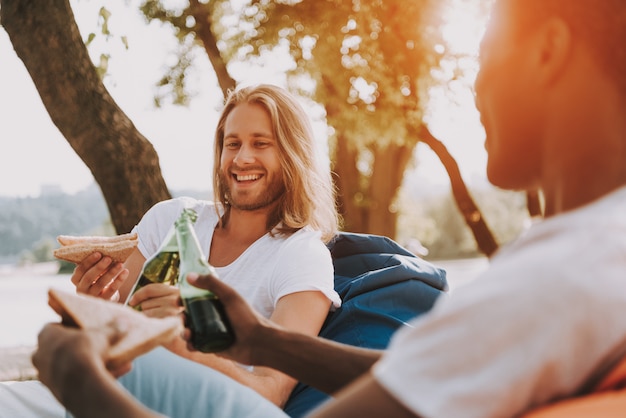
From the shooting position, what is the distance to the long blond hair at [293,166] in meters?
3.15

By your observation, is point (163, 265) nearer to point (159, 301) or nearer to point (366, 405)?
point (159, 301)

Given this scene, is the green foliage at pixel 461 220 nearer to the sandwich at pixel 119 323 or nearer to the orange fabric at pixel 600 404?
the sandwich at pixel 119 323

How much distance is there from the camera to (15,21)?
4.36 meters

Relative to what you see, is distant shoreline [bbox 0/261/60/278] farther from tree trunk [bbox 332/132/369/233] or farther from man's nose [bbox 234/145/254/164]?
man's nose [bbox 234/145/254/164]

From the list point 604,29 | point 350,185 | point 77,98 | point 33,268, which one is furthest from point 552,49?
point 33,268

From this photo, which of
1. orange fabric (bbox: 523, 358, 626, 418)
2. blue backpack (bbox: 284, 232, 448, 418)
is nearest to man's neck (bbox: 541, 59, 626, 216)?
orange fabric (bbox: 523, 358, 626, 418)

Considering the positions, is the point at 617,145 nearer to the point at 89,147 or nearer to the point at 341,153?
the point at 89,147

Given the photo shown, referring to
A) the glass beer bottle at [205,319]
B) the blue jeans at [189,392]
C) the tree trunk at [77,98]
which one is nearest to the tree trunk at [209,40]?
the tree trunk at [77,98]

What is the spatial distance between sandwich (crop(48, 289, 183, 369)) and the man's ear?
697mm

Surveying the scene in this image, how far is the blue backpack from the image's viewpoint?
262 centimetres

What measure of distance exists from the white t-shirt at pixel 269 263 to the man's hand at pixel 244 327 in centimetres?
108

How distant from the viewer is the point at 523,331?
0.83 meters

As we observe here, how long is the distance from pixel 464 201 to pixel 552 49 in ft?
29.5

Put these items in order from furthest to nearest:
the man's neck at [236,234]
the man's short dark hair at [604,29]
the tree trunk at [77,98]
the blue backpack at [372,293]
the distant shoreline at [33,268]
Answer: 1. the distant shoreline at [33,268]
2. the tree trunk at [77,98]
3. the man's neck at [236,234]
4. the blue backpack at [372,293]
5. the man's short dark hair at [604,29]
